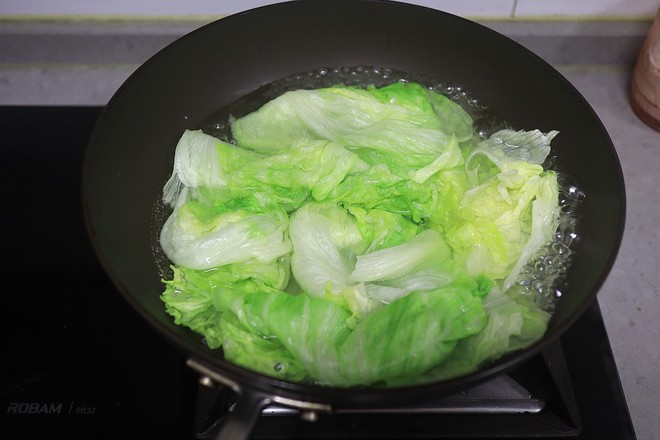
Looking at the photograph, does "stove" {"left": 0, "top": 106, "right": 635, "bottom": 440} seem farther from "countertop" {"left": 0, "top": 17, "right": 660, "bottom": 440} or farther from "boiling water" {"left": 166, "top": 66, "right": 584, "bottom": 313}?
"countertop" {"left": 0, "top": 17, "right": 660, "bottom": 440}

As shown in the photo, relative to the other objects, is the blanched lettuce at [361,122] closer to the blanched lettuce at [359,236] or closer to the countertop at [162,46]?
the blanched lettuce at [359,236]

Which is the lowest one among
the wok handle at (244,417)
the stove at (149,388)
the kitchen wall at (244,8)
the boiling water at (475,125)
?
the stove at (149,388)

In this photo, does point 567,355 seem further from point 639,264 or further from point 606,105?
point 606,105

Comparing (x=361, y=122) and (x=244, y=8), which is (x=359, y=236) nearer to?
(x=361, y=122)

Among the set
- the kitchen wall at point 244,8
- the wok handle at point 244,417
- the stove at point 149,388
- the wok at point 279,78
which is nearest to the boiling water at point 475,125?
the wok at point 279,78

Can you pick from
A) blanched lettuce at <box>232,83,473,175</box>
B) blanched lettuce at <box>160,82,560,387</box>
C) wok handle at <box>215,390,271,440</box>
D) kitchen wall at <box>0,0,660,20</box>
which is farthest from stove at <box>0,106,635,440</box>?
kitchen wall at <box>0,0,660,20</box>

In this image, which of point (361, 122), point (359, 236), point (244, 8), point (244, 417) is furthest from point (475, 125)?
point (244, 417)
